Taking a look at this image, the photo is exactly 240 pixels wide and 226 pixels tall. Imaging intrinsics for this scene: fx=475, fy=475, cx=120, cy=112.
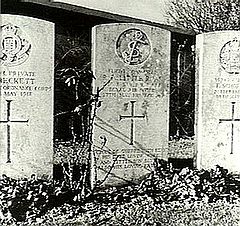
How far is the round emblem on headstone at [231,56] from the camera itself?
5.81m

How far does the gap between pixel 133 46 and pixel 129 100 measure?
0.62m

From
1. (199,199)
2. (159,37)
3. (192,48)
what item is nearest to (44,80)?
(159,37)

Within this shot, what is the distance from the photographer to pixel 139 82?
17.9 ft

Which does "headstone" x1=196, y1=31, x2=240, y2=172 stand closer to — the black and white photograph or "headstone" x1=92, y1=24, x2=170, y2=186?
the black and white photograph

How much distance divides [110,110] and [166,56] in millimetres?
984

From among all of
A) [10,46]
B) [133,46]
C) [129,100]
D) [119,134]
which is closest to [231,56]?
[133,46]

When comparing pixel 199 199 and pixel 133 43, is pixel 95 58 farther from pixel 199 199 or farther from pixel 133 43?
pixel 199 199

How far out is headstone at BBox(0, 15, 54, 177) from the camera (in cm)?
475

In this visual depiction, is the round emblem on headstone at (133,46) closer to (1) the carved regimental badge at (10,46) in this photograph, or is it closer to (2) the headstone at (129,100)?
(2) the headstone at (129,100)

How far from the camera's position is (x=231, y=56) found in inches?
230

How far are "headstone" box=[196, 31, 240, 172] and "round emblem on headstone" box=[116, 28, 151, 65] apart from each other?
753 mm

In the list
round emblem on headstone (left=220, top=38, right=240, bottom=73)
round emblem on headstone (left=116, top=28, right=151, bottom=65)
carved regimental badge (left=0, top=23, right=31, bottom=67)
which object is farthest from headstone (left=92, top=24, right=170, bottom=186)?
carved regimental badge (left=0, top=23, right=31, bottom=67)

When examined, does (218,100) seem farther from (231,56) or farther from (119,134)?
(119,134)

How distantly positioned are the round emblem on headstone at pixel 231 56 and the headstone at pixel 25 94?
2153 millimetres
